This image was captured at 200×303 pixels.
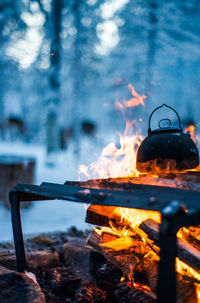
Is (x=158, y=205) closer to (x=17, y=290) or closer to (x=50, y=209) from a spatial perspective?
(x=17, y=290)

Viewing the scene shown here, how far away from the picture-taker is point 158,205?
3.12 feet

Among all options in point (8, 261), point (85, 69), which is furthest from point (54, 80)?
point (8, 261)

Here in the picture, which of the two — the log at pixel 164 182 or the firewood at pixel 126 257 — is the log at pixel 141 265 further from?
the log at pixel 164 182

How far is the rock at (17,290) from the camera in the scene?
1164 millimetres

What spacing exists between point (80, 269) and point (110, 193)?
150 centimetres

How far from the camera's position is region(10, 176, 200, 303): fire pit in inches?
30.3

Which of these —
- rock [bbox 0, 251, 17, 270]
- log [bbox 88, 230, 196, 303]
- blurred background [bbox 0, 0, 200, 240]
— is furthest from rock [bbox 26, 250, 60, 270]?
blurred background [bbox 0, 0, 200, 240]

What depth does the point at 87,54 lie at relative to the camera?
13.9 feet

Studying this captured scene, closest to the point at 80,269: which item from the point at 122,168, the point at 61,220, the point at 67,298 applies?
the point at 67,298

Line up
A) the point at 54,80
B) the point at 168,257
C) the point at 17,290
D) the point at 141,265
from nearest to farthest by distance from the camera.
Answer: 1. the point at 168,257
2. the point at 17,290
3. the point at 141,265
4. the point at 54,80

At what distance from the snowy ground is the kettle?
3.89 ft

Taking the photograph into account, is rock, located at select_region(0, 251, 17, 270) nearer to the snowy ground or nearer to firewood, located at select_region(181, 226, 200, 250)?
the snowy ground

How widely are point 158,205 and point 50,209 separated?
511 centimetres

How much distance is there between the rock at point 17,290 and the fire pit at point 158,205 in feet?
0.67
